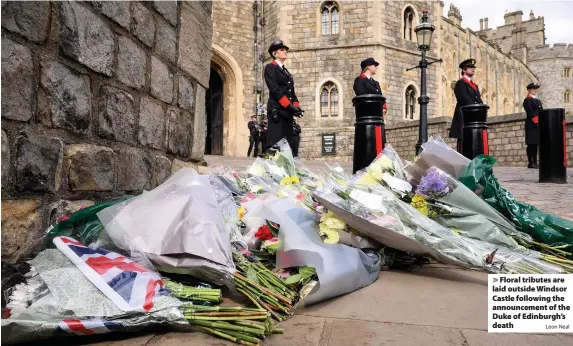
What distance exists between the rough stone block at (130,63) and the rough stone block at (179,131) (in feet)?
1.47

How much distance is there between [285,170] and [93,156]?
5.67 feet

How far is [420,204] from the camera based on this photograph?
2.56 meters

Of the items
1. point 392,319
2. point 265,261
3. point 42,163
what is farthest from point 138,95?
point 392,319

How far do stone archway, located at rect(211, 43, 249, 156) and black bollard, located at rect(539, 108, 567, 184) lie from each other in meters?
13.9

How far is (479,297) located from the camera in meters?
1.98

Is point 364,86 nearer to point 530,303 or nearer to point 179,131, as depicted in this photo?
point 179,131

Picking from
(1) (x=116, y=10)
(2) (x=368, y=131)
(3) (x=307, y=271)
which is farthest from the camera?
(2) (x=368, y=131)

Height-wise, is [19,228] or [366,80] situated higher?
[366,80]

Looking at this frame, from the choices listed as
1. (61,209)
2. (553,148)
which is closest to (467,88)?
(553,148)

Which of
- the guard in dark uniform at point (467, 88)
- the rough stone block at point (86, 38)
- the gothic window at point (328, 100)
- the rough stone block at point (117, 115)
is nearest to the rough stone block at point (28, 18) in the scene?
the rough stone block at point (86, 38)

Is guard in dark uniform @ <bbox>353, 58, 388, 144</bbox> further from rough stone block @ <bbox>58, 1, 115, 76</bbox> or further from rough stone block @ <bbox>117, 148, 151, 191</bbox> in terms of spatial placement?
rough stone block @ <bbox>58, 1, 115, 76</bbox>

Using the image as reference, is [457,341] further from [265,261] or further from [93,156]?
[93,156]

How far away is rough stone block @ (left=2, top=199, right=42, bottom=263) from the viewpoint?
1785 mm

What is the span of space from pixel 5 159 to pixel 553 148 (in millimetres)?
7715
